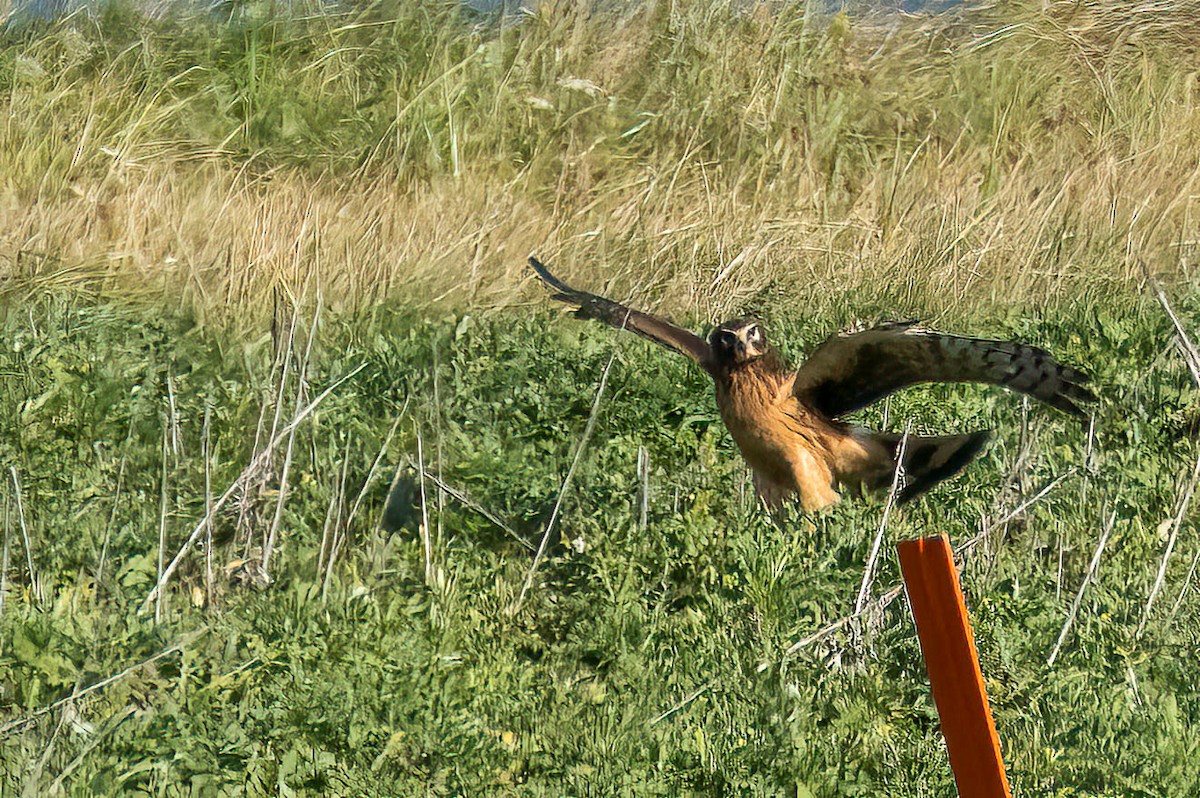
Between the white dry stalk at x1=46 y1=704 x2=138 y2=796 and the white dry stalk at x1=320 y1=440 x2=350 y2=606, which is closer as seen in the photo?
the white dry stalk at x1=46 y1=704 x2=138 y2=796

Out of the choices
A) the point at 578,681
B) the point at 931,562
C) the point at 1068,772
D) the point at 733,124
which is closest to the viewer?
the point at 931,562

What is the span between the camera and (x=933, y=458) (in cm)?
424

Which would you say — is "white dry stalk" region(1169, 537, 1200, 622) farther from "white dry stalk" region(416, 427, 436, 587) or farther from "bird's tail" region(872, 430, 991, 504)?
"white dry stalk" region(416, 427, 436, 587)

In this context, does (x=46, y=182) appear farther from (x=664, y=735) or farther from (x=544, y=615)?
(x=664, y=735)

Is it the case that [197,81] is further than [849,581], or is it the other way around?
[197,81]

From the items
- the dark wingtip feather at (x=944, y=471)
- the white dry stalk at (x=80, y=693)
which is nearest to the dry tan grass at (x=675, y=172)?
the dark wingtip feather at (x=944, y=471)

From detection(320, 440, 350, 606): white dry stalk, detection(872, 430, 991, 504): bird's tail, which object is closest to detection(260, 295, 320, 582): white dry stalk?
detection(320, 440, 350, 606): white dry stalk

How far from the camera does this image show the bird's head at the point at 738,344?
447cm

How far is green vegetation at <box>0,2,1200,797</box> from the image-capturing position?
321 centimetres

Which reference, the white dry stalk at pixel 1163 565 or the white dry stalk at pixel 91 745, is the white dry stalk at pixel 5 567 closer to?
the white dry stalk at pixel 91 745

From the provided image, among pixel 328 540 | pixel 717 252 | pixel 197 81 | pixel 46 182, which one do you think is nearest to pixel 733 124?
pixel 717 252

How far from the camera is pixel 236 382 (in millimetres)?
4828

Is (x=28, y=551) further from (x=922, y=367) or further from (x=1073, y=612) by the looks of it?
(x=1073, y=612)

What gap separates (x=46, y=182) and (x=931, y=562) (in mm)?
5949
